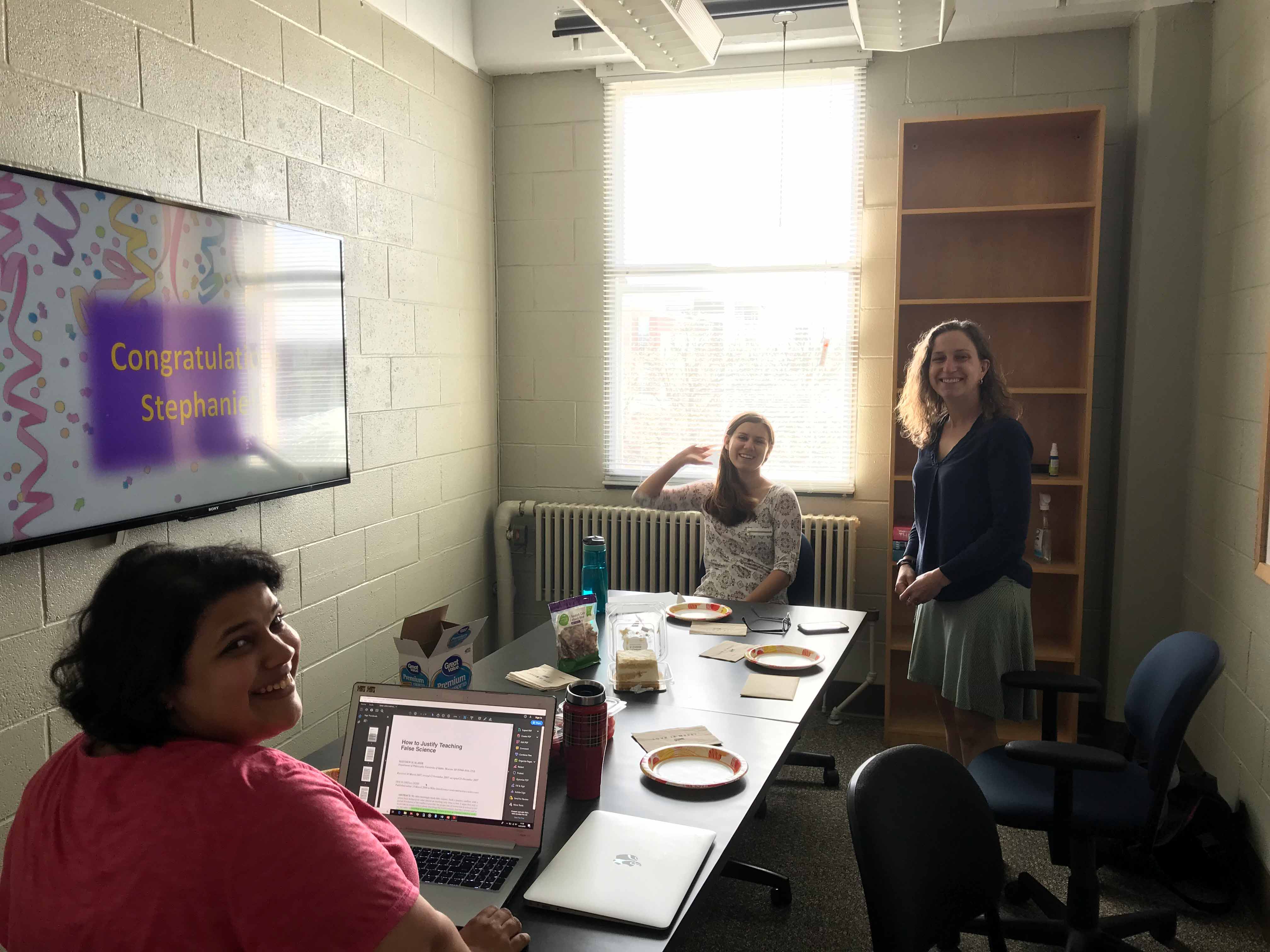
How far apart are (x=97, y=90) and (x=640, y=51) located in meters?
1.34

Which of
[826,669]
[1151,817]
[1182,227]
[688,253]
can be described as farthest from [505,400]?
[1151,817]

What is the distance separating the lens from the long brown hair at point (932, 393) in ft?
9.14

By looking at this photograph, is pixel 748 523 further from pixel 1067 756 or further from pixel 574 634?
pixel 1067 756

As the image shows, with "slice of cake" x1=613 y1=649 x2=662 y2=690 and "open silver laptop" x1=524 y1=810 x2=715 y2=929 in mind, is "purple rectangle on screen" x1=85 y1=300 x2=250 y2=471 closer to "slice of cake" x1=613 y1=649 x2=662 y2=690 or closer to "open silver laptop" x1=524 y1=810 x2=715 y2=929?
"slice of cake" x1=613 y1=649 x2=662 y2=690

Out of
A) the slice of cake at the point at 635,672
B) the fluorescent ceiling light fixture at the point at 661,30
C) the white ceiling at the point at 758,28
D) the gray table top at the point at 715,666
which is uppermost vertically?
the white ceiling at the point at 758,28

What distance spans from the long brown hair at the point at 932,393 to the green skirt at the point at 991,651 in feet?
1.68

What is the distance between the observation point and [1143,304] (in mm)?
3453

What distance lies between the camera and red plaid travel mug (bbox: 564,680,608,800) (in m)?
1.62

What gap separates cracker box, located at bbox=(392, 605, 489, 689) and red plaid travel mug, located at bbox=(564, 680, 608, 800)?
28 centimetres

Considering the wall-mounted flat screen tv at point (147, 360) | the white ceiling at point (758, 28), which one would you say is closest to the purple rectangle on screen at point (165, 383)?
the wall-mounted flat screen tv at point (147, 360)

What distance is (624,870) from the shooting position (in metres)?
1.38

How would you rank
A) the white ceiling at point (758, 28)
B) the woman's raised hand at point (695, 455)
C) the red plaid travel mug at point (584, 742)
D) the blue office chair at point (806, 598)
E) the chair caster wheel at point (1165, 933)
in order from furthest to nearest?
1. the woman's raised hand at point (695, 455)
2. the white ceiling at point (758, 28)
3. the blue office chair at point (806, 598)
4. the chair caster wheel at point (1165, 933)
5. the red plaid travel mug at point (584, 742)

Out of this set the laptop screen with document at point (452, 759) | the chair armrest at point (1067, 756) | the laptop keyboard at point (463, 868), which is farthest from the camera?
the chair armrest at point (1067, 756)

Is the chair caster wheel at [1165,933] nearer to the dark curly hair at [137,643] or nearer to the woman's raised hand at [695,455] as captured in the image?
the woman's raised hand at [695,455]
